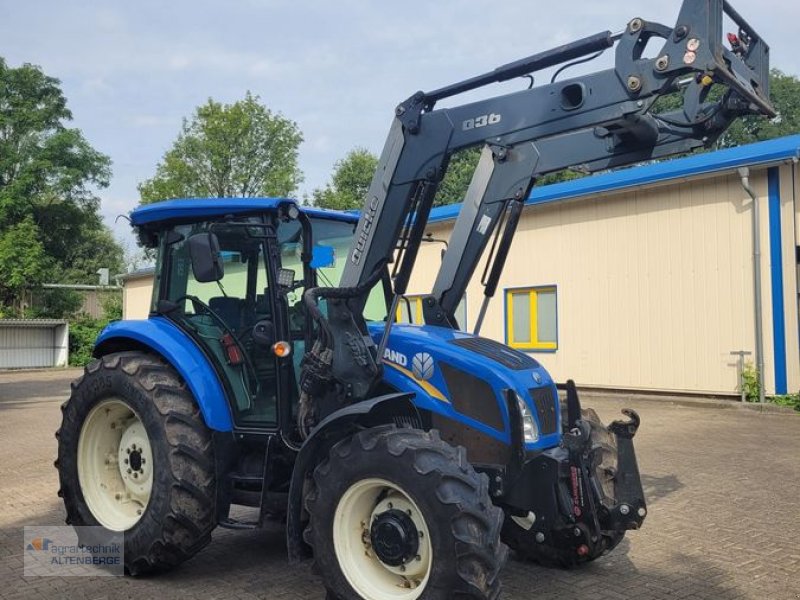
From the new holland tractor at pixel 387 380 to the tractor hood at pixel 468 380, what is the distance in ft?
0.04

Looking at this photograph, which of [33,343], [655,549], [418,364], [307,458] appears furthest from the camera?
[33,343]

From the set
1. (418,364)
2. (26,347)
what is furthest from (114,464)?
(26,347)

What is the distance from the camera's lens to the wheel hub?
3.83 m

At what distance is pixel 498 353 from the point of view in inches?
183

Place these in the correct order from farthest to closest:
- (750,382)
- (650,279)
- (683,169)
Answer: (650,279), (683,169), (750,382)

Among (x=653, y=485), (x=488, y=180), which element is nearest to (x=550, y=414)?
(x=488, y=180)

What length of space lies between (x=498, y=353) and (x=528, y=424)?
54cm

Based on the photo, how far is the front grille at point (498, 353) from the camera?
450 cm

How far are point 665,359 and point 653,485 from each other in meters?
7.41

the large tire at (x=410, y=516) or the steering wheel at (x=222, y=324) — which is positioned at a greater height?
the steering wheel at (x=222, y=324)

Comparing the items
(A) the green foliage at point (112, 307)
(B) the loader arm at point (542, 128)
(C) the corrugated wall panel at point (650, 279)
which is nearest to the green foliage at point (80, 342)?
(A) the green foliage at point (112, 307)

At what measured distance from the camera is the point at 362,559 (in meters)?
4.01

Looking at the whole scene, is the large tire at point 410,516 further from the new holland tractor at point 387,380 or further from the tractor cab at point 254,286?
the tractor cab at point 254,286

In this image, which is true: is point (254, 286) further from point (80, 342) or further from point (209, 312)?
point (80, 342)
